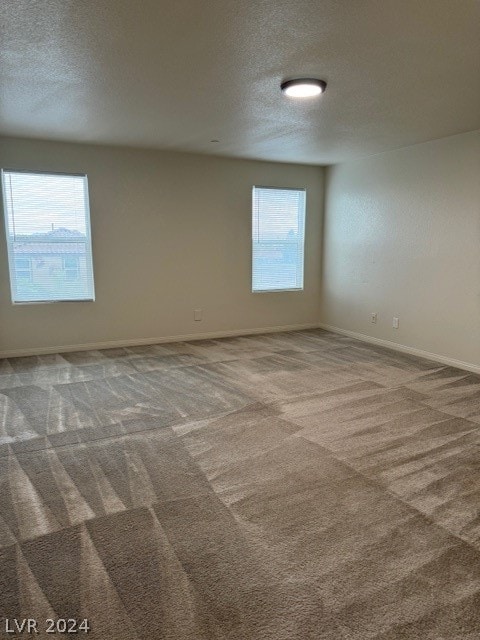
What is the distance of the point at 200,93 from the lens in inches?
125

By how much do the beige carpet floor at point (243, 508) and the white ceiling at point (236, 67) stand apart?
7.88ft

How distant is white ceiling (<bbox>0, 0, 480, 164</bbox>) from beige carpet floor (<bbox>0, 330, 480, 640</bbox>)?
2.40 metres

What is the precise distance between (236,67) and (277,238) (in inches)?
145

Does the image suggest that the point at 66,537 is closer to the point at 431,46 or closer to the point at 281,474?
the point at 281,474

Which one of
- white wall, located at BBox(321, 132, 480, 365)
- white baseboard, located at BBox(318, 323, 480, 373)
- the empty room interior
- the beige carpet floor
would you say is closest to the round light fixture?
the empty room interior

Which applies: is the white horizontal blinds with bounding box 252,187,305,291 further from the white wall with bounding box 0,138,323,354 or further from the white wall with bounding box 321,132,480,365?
the white wall with bounding box 321,132,480,365

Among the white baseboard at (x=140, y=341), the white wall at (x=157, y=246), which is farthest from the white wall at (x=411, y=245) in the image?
the white baseboard at (x=140, y=341)

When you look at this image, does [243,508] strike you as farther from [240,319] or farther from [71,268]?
[240,319]

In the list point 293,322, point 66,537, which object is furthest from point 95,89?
point 293,322

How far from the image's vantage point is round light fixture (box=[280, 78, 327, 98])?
2.92m

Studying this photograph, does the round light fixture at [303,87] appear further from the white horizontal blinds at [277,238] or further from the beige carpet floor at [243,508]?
the white horizontal blinds at [277,238]

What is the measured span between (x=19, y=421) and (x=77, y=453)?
0.80 metres

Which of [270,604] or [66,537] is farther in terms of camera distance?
[66,537]

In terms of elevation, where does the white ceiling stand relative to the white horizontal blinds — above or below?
above
